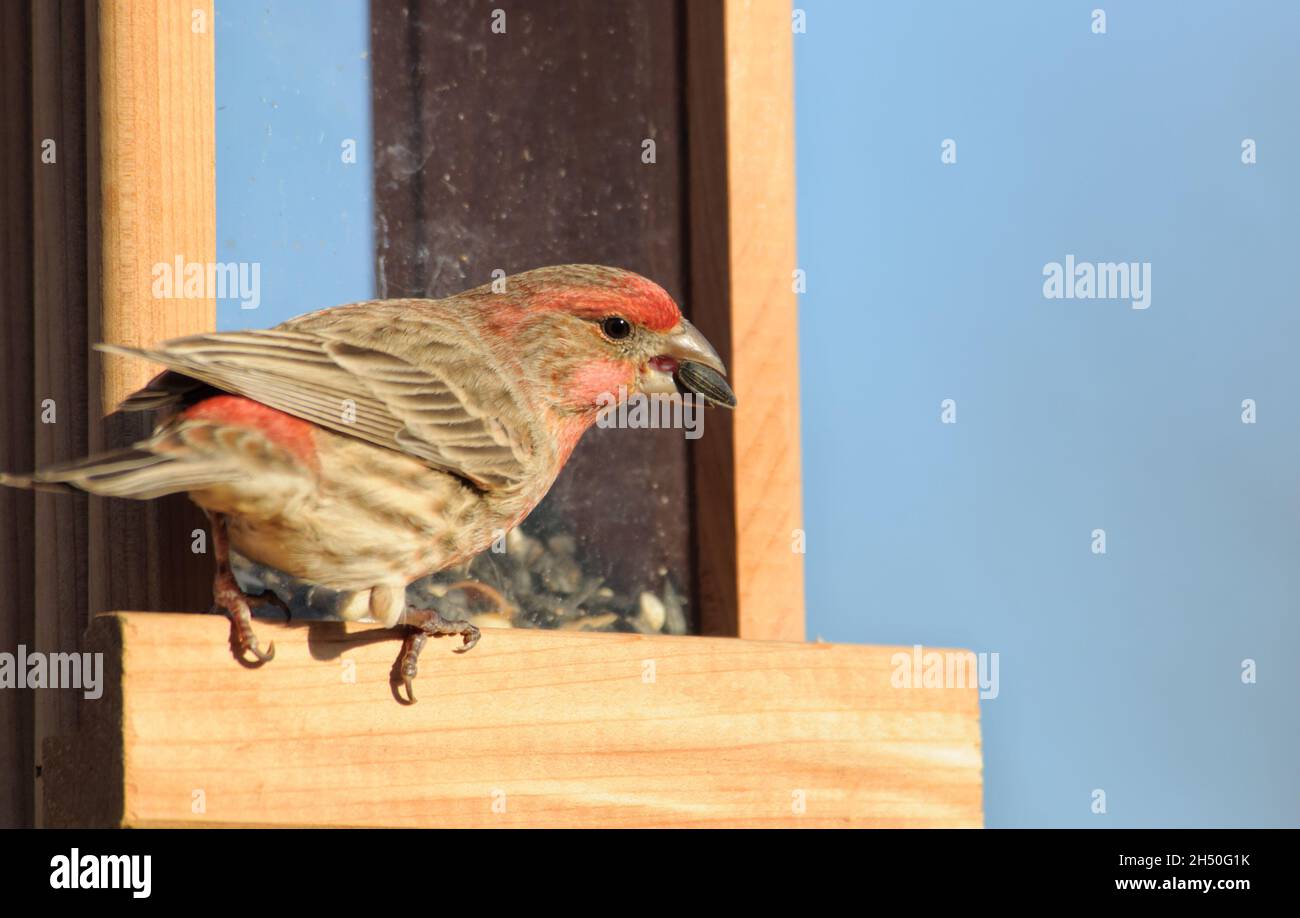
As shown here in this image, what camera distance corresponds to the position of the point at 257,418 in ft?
11.6

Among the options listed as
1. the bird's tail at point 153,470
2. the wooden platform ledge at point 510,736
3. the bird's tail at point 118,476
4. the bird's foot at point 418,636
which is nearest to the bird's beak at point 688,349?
the wooden platform ledge at point 510,736

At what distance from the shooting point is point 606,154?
15.5ft

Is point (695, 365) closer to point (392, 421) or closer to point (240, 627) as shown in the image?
point (392, 421)

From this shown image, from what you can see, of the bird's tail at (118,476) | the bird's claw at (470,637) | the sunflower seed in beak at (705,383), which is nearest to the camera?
the bird's tail at (118,476)

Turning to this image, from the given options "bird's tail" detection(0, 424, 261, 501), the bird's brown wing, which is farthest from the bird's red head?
"bird's tail" detection(0, 424, 261, 501)

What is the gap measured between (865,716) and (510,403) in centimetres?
107

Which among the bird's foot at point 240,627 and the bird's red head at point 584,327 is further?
the bird's red head at point 584,327

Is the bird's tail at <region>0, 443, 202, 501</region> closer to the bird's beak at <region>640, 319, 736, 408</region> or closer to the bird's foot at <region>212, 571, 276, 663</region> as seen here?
the bird's foot at <region>212, 571, 276, 663</region>

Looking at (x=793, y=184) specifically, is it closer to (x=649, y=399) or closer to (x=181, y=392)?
(x=649, y=399)

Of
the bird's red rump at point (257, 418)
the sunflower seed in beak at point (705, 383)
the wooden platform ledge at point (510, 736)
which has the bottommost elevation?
the wooden platform ledge at point (510, 736)

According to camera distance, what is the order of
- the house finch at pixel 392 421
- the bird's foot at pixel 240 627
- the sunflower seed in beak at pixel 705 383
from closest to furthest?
the bird's foot at pixel 240 627 → the house finch at pixel 392 421 → the sunflower seed in beak at pixel 705 383

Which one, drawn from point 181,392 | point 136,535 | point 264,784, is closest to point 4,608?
point 136,535

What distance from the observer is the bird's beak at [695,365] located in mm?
4332

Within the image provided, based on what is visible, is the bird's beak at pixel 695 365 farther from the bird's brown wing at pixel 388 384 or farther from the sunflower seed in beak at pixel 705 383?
the bird's brown wing at pixel 388 384
